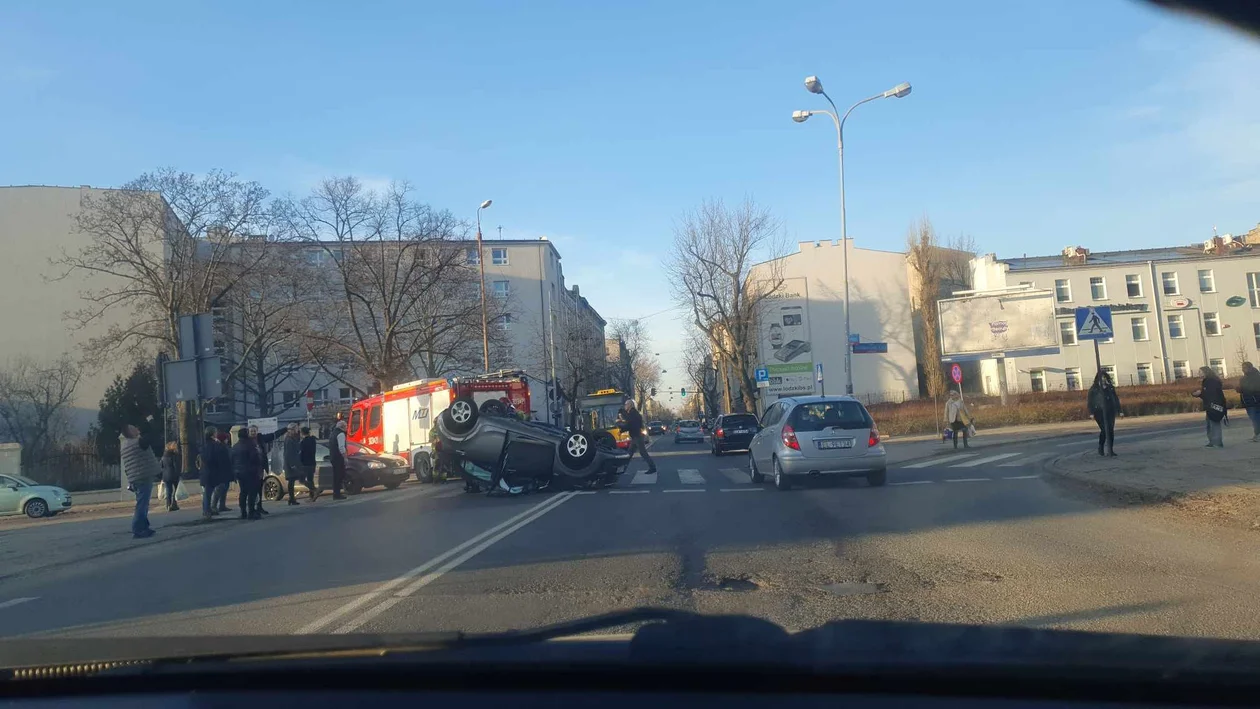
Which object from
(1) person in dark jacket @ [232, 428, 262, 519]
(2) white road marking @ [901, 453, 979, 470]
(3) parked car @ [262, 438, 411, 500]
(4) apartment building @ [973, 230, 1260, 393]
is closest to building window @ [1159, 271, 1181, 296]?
(4) apartment building @ [973, 230, 1260, 393]

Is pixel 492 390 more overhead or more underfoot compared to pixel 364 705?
more overhead

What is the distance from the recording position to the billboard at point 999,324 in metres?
42.9

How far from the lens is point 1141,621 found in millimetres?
5586

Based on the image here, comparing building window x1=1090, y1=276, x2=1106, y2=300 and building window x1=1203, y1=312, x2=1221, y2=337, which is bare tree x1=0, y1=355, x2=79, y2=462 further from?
building window x1=1203, y1=312, x2=1221, y2=337

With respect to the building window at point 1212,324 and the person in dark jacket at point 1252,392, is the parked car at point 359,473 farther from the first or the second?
the building window at point 1212,324

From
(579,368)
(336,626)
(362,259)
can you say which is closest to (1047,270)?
(579,368)

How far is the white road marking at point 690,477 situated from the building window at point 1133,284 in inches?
1727

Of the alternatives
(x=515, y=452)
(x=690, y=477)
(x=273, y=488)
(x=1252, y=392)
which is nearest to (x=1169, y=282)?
(x=1252, y=392)

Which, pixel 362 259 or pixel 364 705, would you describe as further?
pixel 362 259

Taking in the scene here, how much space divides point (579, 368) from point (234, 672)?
5875 centimetres

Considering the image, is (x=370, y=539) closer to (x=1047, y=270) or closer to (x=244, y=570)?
(x=244, y=570)

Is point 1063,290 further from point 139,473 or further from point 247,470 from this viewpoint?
point 139,473

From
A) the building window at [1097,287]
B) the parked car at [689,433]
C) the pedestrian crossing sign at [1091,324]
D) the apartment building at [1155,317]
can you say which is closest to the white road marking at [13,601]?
the pedestrian crossing sign at [1091,324]

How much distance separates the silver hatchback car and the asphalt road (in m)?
0.61
